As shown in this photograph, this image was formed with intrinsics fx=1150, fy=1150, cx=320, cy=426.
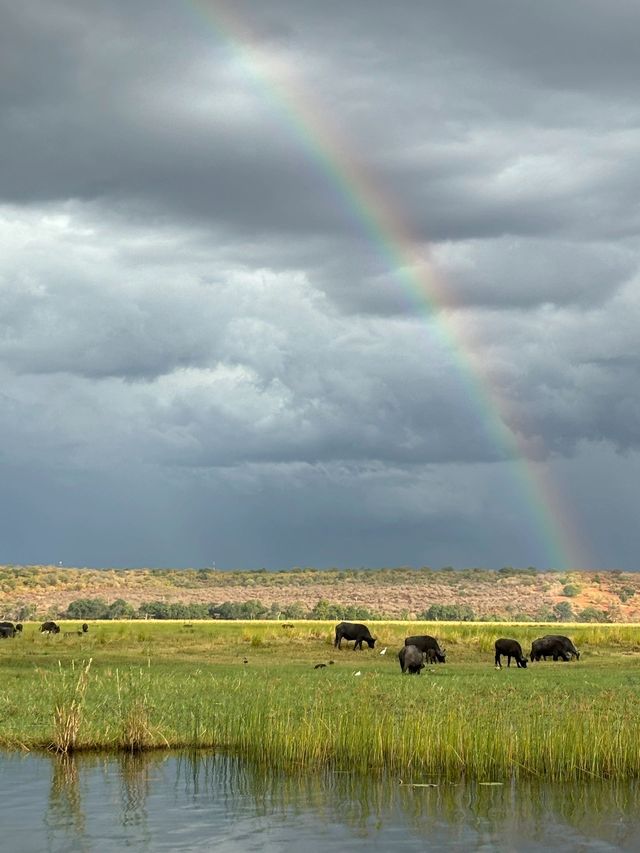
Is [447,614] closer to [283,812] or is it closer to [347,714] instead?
[347,714]

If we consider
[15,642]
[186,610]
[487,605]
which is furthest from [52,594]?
[15,642]

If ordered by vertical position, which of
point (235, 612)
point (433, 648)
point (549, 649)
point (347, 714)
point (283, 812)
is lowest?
point (283, 812)

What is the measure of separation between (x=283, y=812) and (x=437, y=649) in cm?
2805

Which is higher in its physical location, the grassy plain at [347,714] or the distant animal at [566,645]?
the distant animal at [566,645]

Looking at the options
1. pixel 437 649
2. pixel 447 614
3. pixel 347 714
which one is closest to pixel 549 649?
pixel 437 649

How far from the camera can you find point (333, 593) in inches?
5817

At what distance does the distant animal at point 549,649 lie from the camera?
49.2m

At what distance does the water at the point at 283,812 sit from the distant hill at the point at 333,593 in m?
84.2

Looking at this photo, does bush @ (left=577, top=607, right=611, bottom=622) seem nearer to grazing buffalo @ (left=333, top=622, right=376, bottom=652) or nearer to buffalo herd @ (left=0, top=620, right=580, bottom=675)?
buffalo herd @ (left=0, top=620, right=580, bottom=675)

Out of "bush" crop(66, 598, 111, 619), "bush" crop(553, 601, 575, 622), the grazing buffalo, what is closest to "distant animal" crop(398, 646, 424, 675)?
the grazing buffalo

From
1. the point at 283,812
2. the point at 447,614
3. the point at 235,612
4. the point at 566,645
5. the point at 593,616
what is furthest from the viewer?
the point at 593,616

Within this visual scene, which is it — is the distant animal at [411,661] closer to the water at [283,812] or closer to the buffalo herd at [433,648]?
the buffalo herd at [433,648]

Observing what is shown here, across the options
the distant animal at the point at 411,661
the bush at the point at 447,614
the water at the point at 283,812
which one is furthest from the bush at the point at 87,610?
the water at the point at 283,812

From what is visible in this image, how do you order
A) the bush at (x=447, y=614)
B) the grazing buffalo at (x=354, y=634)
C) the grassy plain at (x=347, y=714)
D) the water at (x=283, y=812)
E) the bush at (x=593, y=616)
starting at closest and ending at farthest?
the water at (x=283, y=812)
the grassy plain at (x=347, y=714)
the grazing buffalo at (x=354, y=634)
the bush at (x=447, y=614)
the bush at (x=593, y=616)
